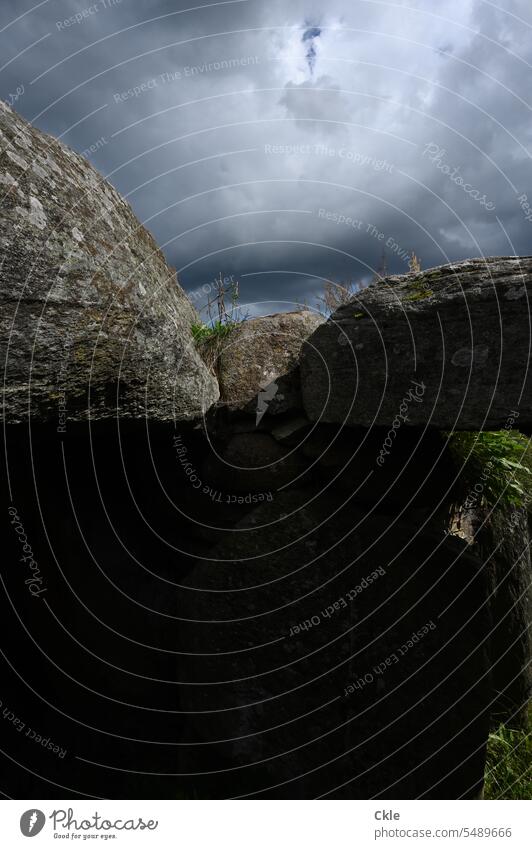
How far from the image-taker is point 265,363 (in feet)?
11.8

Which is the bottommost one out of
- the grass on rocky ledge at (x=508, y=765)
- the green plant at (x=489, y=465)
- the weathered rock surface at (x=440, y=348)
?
the grass on rocky ledge at (x=508, y=765)

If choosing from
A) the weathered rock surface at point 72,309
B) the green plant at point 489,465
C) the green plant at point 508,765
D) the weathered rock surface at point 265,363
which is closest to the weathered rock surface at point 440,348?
the weathered rock surface at point 265,363

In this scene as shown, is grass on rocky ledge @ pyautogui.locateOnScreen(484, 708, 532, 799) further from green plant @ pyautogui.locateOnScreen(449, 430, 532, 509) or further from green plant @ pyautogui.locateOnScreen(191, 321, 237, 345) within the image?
green plant @ pyautogui.locateOnScreen(191, 321, 237, 345)

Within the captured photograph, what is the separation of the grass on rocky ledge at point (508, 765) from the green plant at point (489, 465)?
1.67 meters

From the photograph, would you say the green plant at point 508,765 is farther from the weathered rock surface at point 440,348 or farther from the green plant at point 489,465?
the weathered rock surface at point 440,348

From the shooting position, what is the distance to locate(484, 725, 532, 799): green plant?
320 cm

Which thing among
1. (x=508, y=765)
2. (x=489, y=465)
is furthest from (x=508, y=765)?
(x=489, y=465)

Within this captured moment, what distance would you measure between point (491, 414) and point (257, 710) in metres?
2.20

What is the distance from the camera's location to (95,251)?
2.54 meters

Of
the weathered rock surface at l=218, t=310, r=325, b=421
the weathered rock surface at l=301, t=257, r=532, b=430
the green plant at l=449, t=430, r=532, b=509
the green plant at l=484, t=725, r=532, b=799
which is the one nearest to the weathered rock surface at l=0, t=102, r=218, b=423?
the weathered rock surface at l=218, t=310, r=325, b=421

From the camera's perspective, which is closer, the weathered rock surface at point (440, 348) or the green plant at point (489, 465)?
the weathered rock surface at point (440, 348)

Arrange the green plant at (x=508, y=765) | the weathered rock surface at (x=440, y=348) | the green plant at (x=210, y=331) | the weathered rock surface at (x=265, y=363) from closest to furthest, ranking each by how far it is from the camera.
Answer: the weathered rock surface at (x=440, y=348), the green plant at (x=508, y=765), the weathered rock surface at (x=265, y=363), the green plant at (x=210, y=331)

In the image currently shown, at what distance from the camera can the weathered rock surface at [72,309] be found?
2.18 metres

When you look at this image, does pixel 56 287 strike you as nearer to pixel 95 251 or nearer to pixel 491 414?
pixel 95 251
